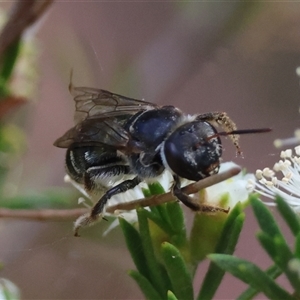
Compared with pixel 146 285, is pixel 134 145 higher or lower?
higher

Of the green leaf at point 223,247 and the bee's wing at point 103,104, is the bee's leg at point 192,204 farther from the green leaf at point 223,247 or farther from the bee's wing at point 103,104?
the bee's wing at point 103,104

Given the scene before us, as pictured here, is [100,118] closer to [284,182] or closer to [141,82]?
[284,182]

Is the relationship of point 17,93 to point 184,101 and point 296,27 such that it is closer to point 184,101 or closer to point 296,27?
point 184,101

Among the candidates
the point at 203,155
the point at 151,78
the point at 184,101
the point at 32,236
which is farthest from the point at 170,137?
the point at 151,78

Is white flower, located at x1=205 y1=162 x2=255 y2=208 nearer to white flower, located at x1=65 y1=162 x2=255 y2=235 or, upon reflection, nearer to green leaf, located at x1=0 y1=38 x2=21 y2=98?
white flower, located at x1=65 y1=162 x2=255 y2=235

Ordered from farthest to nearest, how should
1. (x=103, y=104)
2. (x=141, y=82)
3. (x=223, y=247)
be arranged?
(x=141, y=82), (x=103, y=104), (x=223, y=247)

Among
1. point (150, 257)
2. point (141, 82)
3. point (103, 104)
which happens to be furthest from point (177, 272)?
point (141, 82)

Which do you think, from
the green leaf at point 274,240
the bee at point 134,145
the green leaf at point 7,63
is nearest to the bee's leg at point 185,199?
the bee at point 134,145
